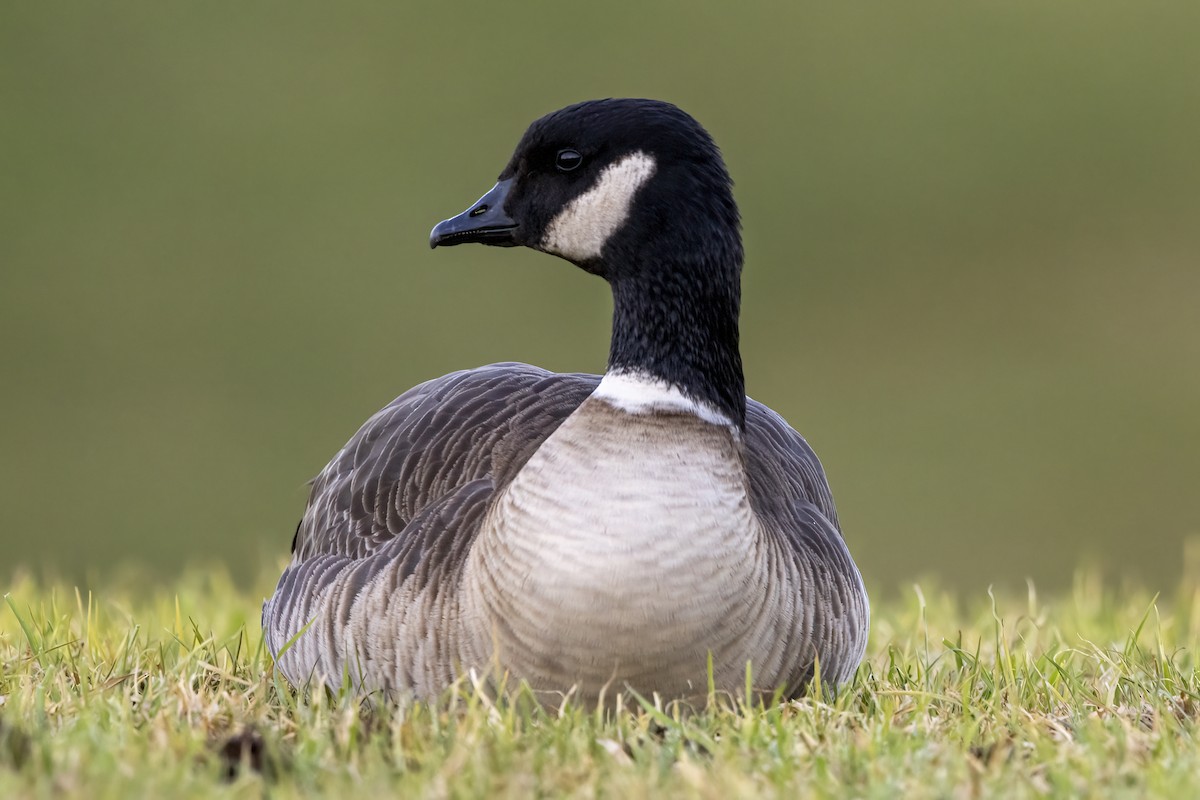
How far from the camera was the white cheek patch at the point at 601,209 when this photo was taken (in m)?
4.60

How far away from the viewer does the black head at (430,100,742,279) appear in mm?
4562

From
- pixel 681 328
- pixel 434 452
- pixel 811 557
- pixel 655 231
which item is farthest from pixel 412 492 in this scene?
pixel 811 557

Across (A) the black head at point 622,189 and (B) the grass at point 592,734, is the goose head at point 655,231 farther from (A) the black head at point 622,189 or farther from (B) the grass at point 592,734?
(B) the grass at point 592,734

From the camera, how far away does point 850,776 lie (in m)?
3.46

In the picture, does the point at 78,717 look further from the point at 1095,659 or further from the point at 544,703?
the point at 1095,659

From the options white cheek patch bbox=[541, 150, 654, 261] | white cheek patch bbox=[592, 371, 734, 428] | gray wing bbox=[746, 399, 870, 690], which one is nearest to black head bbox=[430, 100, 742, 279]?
white cheek patch bbox=[541, 150, 654, 261]

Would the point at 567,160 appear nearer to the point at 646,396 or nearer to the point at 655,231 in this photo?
the point at 655,231

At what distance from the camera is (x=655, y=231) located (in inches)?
180

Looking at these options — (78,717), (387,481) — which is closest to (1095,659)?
(387,481)

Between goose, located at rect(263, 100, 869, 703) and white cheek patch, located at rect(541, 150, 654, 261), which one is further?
white cheek patch, located at rect(541, 150, 654, 261)

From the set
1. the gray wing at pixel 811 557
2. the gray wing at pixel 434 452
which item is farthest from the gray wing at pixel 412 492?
the gray wing at pixel 811 557

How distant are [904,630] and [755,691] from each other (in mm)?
2097

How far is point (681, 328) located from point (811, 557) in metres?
0.88

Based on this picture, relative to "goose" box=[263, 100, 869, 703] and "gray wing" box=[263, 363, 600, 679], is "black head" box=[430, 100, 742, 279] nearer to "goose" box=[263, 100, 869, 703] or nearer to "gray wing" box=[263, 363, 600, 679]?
"goose" box=[263, 100, 869, 703]
